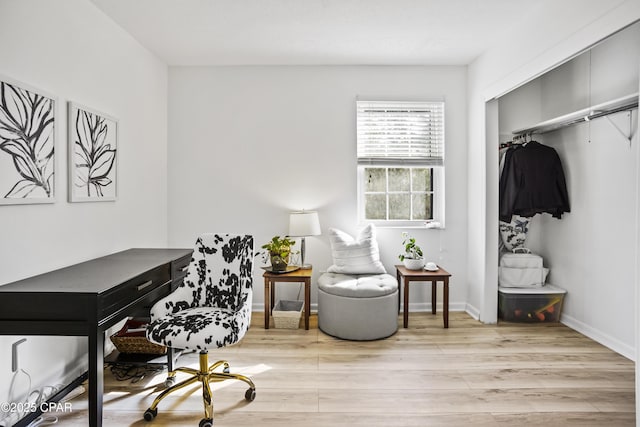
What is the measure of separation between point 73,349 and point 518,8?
4.17m

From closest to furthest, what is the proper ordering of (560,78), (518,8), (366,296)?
(518,8) < (366,296) < (560,78)

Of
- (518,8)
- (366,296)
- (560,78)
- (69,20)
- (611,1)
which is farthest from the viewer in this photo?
(560,78)

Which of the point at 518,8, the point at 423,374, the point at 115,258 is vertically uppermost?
the point at 518,8

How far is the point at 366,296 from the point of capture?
137 inches

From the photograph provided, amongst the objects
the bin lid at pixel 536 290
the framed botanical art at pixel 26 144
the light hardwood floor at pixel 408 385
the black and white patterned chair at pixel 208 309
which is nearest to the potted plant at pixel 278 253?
the light hardwood floor at pixel 408 385

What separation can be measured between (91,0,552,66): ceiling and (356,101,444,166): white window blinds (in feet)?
1.68

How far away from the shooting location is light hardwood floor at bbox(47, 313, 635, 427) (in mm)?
2277

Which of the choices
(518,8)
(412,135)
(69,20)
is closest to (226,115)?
(69,20)

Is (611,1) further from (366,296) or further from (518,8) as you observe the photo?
(366,296)

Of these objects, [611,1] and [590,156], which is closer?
[611,1]

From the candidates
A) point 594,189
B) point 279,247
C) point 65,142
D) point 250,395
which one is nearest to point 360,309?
point 279,247

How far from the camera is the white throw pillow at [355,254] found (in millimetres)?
3994

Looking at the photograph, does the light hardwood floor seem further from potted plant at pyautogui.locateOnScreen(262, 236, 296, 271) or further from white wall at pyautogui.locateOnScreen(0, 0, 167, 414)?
potted plant at pyautogui.locateOnScreen(262, 236, 296, 271)

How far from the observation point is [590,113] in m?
3.27
